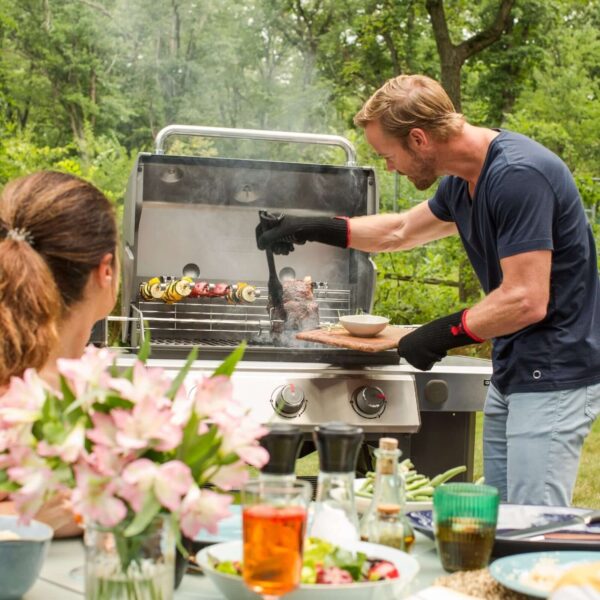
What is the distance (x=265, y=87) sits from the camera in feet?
38.8

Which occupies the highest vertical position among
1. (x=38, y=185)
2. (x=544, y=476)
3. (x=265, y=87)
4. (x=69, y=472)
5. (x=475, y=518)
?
(x=265, y=87)

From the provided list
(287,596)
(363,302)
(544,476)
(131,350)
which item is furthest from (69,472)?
(363,302)

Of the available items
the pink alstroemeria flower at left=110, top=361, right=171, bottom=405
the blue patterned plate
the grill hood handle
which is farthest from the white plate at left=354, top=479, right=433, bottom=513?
the grill hood handle

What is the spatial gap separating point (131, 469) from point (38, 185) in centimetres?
90

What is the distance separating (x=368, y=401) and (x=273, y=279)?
0.59 metres

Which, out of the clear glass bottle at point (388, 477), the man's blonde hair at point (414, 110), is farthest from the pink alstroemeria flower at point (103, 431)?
the man's blonde hair at point (414, 110)

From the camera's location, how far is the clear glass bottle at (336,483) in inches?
49.8

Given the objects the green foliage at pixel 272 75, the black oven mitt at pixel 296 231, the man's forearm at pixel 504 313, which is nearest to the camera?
the man's forearm at pixel 504 313

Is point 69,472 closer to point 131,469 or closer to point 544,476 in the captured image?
point 131,469

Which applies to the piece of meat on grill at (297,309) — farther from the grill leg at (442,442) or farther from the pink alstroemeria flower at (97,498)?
the pink alstroemeria flower at (97,498)

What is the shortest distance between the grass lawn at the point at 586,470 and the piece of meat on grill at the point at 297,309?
2402mm

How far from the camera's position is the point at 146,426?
1.01 meters

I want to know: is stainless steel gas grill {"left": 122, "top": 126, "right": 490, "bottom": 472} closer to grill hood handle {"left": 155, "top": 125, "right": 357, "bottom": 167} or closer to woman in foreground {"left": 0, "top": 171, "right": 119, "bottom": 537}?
grill hood handle {"left": 155, "top": 125, "right": 357, "bottom": 167}

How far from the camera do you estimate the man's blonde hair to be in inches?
108
